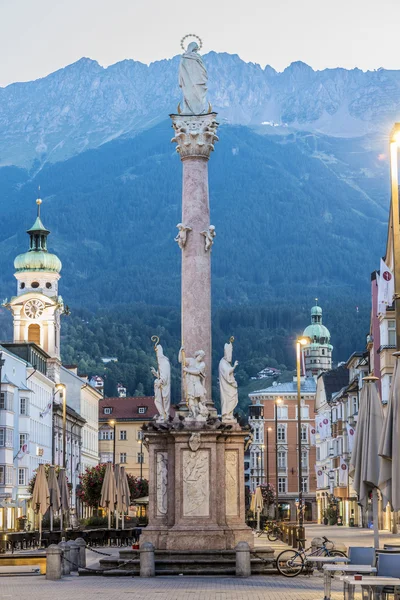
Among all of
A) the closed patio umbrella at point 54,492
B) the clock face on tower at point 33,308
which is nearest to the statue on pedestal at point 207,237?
the closed patio umbrella at point 54,492

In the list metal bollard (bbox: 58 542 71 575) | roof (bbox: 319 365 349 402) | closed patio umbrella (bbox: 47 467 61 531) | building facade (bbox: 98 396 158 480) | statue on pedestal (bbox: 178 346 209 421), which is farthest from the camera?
building facade (bbox: 98 396 158 480)

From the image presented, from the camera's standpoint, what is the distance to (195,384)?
36.0 metres

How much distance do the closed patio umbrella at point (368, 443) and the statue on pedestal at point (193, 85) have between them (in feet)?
50.6

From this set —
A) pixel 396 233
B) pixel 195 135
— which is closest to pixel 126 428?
pixel 195 135

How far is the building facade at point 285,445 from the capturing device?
156250mm

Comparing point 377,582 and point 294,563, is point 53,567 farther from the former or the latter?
point 377,582

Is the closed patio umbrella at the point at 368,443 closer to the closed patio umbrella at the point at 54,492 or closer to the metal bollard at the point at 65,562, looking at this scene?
the metal bollard at the point at 65,562

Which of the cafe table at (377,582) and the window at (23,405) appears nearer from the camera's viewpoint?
the cafe table at (377,582)

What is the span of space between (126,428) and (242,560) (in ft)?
434

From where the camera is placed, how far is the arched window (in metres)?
131

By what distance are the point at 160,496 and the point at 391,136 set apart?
51.7 ft

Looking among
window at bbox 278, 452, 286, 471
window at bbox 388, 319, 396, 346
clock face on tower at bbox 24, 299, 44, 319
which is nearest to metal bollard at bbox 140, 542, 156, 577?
window at bbox 388, 319, 396, 346

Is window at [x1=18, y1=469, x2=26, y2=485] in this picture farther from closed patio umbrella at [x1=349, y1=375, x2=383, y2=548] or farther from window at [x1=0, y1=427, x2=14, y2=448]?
closed patio umbrella at [x1=349, y1=375, x2=383, y2=548]

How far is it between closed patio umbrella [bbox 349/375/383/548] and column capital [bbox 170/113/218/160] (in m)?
14.2
